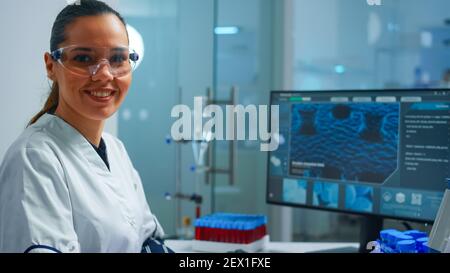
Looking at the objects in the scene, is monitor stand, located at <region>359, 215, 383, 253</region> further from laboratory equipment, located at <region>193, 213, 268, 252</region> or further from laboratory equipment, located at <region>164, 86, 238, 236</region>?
laboratory equipment, located at <region>164, 86, 238, 236</region>

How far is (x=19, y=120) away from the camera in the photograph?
1.06 meters

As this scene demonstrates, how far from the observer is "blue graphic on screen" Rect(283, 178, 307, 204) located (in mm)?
1430

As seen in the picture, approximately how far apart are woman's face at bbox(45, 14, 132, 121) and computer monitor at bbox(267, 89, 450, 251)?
2.09 ft

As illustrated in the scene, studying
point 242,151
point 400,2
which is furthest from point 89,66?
point 400,2

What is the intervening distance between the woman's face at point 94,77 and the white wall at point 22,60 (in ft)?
0.24

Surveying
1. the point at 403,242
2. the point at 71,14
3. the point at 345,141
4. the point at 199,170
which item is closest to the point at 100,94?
the point at 71,14

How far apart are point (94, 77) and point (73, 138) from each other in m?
0.15

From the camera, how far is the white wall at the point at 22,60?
3.08 ft

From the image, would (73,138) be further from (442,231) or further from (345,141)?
(345,141)

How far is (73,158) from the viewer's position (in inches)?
35.5

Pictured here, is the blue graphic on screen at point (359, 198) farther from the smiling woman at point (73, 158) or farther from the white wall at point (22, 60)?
the white wall at point (22, 60)

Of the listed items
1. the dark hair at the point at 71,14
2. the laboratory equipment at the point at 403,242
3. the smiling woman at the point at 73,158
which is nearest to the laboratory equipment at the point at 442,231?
the laboratory equipment at the point at 403,242
